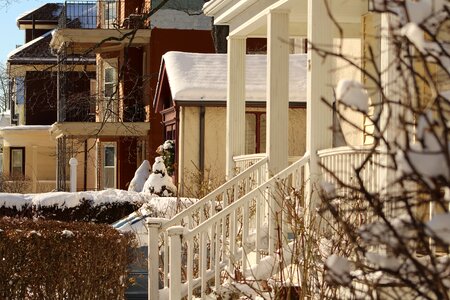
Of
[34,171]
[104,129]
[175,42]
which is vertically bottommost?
[34,171]

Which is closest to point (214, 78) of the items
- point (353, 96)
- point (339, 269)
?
point (339, 269)

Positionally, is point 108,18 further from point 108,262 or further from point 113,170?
point 108,262

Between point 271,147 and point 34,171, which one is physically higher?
point 271,147

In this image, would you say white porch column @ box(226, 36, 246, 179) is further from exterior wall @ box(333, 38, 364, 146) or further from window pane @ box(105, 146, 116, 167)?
Result: window pane @ box(105, 146, 116, 167)

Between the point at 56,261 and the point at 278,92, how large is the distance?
3.34 meters

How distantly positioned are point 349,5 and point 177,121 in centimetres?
1202

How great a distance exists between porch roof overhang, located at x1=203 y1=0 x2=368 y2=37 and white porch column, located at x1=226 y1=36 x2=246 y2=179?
0.22 metres

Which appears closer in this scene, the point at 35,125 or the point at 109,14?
the point at 109,14

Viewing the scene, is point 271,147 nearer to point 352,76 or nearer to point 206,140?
point 352,76

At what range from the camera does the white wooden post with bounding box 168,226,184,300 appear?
1126cm

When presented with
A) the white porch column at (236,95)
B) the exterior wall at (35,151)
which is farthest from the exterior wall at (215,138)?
the exterior wall at (35,151)

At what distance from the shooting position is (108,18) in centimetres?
3522

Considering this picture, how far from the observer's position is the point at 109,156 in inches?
1417

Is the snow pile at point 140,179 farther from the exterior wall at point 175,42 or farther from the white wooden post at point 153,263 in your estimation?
the white wooden post at point 153,263
